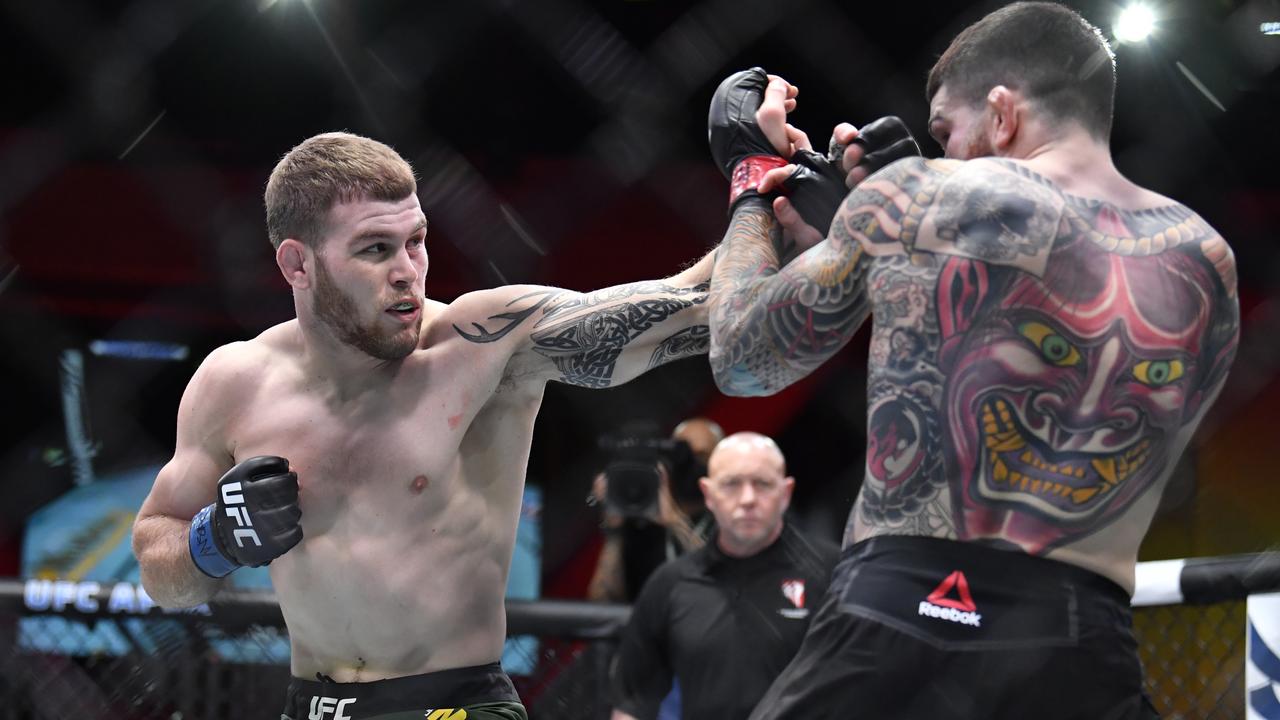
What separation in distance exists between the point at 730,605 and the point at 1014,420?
6.56 feet

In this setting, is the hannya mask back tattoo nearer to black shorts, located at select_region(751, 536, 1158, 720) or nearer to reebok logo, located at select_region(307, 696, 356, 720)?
black shorts, located at select_region(751, 536, 1158, 720)

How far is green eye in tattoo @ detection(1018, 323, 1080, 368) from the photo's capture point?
1420mm

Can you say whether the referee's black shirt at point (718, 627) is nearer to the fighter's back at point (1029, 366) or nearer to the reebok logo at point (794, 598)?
the reebok logo at point (794, 598)

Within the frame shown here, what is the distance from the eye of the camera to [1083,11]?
3.74m

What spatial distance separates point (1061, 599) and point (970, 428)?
0.21 meters

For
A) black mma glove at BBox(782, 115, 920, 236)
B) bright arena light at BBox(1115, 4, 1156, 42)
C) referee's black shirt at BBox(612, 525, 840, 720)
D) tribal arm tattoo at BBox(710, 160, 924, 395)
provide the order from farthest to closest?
bright arena light at BBox(1115, 4, 1156, 42)
referee's black shirt at BBox(612, 525, 840, 720)
black mma glove at BBox(782, 115, 920, 236)
tribal arm tattoo at BBox(710, 160, 924, 395)

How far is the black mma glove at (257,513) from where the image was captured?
1979 millimetres

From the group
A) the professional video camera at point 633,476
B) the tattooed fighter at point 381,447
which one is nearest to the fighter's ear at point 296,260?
the tattooed fighter at point 381,447

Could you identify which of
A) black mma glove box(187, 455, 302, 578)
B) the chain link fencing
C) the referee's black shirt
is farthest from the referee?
black mma glove box(187, 455, 302, 578)

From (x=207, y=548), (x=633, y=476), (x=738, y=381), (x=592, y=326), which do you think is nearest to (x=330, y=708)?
(x=207, y=548)

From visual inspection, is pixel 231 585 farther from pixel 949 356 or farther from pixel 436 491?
pixel 949 356

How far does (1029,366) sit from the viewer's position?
1.42 m

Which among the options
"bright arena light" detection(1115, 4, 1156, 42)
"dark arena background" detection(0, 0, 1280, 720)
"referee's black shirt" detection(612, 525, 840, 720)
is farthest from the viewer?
"dark arena background" detection(0, 0, 1280, 720)

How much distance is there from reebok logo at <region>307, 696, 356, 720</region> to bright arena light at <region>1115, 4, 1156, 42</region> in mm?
2973
